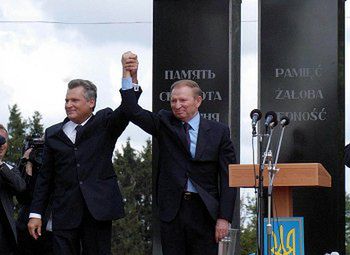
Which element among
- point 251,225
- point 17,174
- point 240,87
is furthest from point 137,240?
point 17,174

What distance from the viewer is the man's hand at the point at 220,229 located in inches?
313

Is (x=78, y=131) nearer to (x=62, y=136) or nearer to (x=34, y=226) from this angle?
(x=62, y=136)

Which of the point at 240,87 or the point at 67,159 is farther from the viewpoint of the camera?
the point at 240,87

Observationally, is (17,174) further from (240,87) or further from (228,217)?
(240,87)

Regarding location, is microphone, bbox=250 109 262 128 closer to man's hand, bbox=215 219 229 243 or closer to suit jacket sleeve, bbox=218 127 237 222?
suit jacket sleeve, bbox=218 127 237 222

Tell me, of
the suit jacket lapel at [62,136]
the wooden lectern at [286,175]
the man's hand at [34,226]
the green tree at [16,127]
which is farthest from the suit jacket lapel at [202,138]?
the green tree at [16,127]

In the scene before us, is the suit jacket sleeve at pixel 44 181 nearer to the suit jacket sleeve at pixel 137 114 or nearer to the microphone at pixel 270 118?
the suit jacket sleeve at pixel 137 114

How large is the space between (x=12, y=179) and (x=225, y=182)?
7.67 feet

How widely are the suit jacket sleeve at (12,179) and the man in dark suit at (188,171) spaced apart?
5.95 ft

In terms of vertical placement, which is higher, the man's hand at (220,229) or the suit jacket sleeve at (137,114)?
the suit jacket sleeve at (137,114)

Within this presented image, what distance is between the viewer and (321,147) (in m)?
11.9

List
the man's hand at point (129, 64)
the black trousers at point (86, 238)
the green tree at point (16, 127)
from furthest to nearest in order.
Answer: the green tree at point (16, 127) < the black trousers at point (86, 238) < the man's hand at point (129, 64)

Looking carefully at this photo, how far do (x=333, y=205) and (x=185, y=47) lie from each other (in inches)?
99.0

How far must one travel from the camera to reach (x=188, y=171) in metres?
8.05
